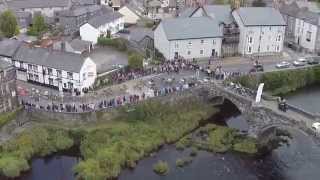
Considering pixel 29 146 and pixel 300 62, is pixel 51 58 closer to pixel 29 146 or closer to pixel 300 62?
pixel 29 146

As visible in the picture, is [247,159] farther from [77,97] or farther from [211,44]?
[211,44]

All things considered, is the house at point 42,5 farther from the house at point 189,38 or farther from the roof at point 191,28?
the roof at point 191,28

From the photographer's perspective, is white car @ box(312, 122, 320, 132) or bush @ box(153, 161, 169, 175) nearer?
white car @ box(312, 122, 320, 132)

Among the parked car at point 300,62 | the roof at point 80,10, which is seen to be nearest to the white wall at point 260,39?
the parked car at point 300,62

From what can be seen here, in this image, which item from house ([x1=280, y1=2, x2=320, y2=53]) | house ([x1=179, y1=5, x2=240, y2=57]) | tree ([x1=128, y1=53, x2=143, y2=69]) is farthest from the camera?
house ([x1=280, y1=2, x2=320, y2=53])

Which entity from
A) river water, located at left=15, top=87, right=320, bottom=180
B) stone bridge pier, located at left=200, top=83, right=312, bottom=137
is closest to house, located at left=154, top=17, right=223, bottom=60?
stone bridge pier, located at left=200, top=83, right=312, bottom=137

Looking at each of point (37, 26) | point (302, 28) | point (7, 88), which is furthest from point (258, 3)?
point (7, 88)

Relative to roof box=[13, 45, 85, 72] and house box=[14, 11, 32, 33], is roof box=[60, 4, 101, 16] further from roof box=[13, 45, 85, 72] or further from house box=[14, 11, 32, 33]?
roof box=[13, 45, 85, 72]
